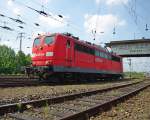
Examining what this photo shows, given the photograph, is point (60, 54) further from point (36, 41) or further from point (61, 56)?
point (36, 41)

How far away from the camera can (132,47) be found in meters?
57.6

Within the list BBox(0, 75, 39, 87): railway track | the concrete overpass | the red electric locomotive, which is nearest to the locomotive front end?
the red electric locomotive

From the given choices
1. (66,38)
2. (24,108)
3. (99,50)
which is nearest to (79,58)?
(66,38)

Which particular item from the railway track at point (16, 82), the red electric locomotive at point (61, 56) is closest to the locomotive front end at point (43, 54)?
the red electric locomotive at point (61, 56)

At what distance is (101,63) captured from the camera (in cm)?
2569

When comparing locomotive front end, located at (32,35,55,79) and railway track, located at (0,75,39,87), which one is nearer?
railway track, located at (0,75,39,87)

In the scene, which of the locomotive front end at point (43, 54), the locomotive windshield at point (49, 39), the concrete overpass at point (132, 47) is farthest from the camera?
the concrete overpass at point (132, 47)

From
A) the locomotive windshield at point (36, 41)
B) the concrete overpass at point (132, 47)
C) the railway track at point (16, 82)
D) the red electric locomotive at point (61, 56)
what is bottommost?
the railway track at point (16, 82)

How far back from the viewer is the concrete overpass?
182 feet

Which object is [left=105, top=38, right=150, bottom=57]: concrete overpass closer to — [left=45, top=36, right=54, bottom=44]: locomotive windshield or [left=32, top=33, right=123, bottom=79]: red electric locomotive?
[left=32, top=33, right=123, bottom=79]: red electric locomotive

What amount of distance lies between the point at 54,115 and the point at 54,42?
1139 centimetres

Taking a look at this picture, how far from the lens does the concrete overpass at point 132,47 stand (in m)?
55.6

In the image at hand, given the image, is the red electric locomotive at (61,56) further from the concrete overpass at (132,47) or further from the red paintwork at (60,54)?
the concrete overpass at (132,47)

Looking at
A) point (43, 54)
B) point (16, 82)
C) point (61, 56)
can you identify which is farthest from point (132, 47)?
point (16, 82)
